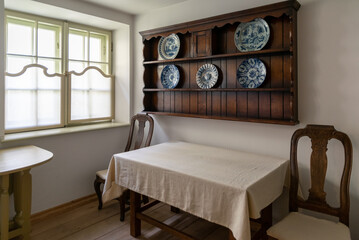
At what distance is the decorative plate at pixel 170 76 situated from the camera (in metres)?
2.91

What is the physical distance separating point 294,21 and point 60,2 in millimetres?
2309

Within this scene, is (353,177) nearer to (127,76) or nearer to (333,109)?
(333,109)

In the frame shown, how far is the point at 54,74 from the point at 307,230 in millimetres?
2887

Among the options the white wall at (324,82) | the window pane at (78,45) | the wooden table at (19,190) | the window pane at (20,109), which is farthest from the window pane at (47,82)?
the white wall at (324,82)

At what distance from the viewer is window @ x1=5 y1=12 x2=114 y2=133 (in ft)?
8.83

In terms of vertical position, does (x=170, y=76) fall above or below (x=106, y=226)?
above

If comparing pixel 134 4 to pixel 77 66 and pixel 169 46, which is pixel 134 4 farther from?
pixel 77 66

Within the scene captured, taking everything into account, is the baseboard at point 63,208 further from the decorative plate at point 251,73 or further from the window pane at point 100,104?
the decorative plate at point 251,73

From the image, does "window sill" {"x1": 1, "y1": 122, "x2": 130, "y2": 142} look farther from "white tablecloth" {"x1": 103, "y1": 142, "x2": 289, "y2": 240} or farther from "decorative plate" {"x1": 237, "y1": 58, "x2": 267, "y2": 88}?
"decorative plate" {"x1": 237, "y1": 58, "x2": 267, "y2": 88}

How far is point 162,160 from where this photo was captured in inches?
84.2

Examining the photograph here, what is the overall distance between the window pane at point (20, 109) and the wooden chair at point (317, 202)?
262cm

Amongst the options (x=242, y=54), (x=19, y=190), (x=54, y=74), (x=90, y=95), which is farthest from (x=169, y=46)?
(x=19, y=190)

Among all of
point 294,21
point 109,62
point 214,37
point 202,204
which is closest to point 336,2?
point 294,21

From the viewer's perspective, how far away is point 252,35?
233 centimetres
